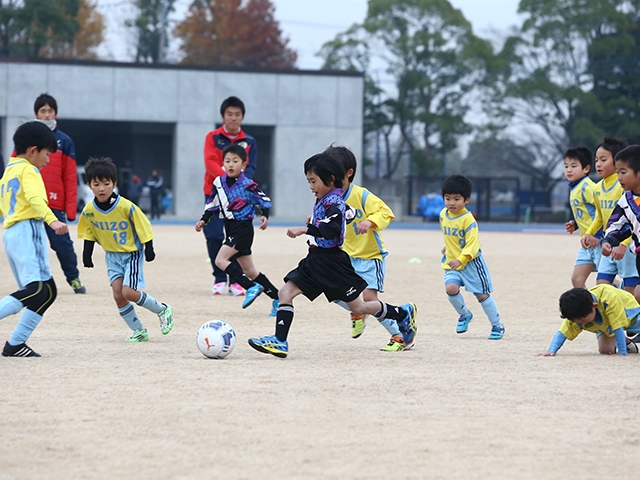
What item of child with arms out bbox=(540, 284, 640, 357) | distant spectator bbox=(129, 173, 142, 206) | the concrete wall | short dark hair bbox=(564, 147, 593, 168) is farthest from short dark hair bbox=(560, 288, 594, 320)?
the concrete wall

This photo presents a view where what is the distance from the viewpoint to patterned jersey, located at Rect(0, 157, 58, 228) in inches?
231

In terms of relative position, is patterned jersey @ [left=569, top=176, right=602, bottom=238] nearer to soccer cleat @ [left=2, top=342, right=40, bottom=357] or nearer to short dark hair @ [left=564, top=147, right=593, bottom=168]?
short dark hair @ [left=564, top=147, right=593, bottom=168]

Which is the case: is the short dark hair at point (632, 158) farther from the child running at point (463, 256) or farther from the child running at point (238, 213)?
the child running at point (238, 213)

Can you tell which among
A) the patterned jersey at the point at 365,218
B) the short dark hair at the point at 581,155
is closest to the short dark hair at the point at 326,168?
the patterned jersey at the point at 365,218

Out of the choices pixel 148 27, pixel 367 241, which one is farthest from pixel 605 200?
pixel 148 27

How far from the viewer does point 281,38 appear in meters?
58.1

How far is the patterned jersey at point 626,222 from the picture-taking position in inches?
257

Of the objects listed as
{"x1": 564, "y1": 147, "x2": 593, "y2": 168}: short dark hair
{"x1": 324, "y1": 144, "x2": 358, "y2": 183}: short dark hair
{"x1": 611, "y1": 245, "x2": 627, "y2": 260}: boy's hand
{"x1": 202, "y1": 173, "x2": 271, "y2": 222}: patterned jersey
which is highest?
{"x1": 564, "y1": 147, "x2": 593, "y2": 168}: short dark hair

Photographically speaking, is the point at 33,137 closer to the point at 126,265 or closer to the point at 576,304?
the point at 126,265

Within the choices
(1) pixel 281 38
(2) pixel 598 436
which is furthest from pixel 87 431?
(1) pixel 281 38

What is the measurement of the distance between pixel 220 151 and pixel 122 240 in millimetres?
3654

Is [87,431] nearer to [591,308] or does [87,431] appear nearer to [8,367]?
[8,367]

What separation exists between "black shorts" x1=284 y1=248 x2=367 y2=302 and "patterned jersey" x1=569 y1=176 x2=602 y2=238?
280 cm

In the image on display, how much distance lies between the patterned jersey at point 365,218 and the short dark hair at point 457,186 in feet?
2.33
